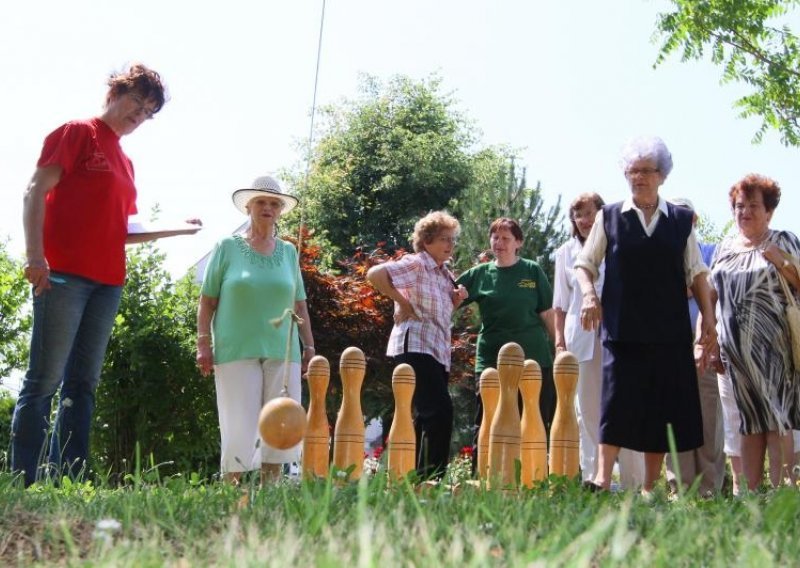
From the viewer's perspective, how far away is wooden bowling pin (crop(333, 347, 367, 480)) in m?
4.14

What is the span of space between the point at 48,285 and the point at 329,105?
35292 millimetres

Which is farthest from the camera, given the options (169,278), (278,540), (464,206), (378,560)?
(464,206)

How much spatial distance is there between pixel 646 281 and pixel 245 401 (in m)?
2.07

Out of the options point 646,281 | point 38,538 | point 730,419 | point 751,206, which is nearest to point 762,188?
point 751,206

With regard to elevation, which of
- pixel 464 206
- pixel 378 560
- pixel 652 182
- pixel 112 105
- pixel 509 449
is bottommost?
pixel 378 560

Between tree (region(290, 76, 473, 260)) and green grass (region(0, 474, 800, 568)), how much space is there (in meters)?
28.1

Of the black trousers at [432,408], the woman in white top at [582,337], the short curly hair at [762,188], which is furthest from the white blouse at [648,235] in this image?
the black trousers at [432,408]

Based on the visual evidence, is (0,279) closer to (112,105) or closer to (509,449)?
(112,105)

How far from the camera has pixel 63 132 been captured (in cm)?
466

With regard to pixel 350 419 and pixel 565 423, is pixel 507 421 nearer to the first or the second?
pixel 565 423

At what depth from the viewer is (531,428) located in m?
4.27

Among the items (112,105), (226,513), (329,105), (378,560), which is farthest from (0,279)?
(329,105)

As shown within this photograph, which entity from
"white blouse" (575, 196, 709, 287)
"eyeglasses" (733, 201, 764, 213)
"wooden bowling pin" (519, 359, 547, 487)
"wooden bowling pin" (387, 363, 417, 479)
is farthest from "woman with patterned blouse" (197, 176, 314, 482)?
"eyeglasses" (733, 201, 764, 213)

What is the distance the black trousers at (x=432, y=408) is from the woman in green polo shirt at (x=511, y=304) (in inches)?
17.9
